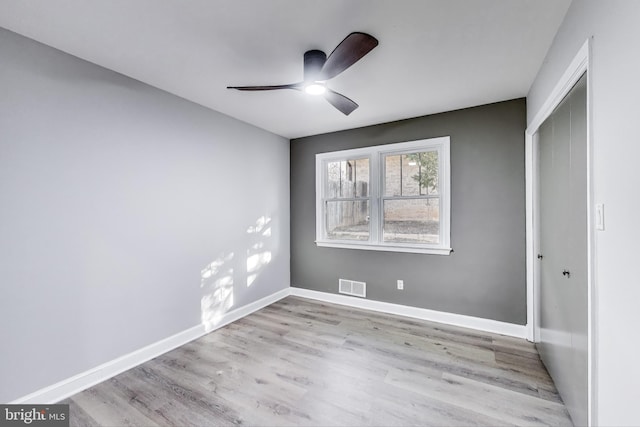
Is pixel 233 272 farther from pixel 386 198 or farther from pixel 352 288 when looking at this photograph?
pixel 386 198

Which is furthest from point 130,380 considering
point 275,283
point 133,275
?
point 275,283

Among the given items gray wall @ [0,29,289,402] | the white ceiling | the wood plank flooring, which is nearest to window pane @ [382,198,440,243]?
the wood plank flooring

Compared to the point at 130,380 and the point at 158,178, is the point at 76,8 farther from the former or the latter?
the point at 130,380

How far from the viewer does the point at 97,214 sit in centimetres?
220

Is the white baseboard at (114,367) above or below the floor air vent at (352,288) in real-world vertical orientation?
below

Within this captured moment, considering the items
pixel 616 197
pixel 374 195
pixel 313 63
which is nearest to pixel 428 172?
pixel 374 195

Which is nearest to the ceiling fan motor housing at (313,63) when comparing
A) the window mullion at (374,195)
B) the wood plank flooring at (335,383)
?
the window mullion at (374,195)

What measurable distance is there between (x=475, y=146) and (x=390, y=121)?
1.07 metres

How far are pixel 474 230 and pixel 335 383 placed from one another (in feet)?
7.33

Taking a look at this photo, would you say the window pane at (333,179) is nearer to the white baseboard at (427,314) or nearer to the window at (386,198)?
the window at (386,198)

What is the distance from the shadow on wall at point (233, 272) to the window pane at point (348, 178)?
110 centimetres

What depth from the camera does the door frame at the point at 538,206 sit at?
4.31 feet

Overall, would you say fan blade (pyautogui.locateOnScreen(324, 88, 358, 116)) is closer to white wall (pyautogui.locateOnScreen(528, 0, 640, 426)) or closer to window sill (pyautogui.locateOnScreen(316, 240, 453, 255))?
white wall (pyautogui.locateOnScreen(528, 0, 640, 426))

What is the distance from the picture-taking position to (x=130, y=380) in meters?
2.22
